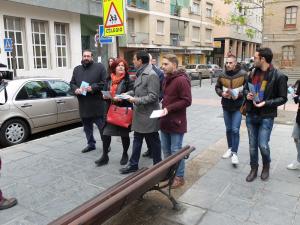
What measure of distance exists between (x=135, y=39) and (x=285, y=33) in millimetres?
14786

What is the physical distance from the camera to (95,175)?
4.64 meters

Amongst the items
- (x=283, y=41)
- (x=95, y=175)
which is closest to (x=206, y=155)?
(x=95, y=175)

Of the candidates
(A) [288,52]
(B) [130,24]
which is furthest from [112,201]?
(A) [288,52]

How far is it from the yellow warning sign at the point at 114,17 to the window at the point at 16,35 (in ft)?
38.8

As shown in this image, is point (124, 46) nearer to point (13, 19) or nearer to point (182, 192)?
point (13, 19)

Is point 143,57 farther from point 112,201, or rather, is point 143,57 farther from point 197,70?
point 197,70

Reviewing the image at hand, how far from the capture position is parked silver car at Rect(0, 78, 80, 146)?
6629mm

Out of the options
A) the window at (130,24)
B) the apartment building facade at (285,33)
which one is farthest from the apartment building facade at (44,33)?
the apartment building facade at (285,33)

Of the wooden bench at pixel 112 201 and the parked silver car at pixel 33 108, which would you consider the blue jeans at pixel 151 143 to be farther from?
the parked silver car at pixel 33 108

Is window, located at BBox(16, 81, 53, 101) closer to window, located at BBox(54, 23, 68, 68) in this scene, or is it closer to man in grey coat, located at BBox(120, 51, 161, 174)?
man in grey coat, located at BBox(120, 51, 161, 174)

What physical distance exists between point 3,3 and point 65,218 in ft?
53.2

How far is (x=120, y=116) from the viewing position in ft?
15.5

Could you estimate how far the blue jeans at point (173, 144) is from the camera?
412cm

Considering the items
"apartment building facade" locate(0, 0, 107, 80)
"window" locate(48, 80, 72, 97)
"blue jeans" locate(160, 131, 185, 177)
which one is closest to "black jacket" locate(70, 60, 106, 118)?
"blue jeans" locate(160, 131, 185, 177)
